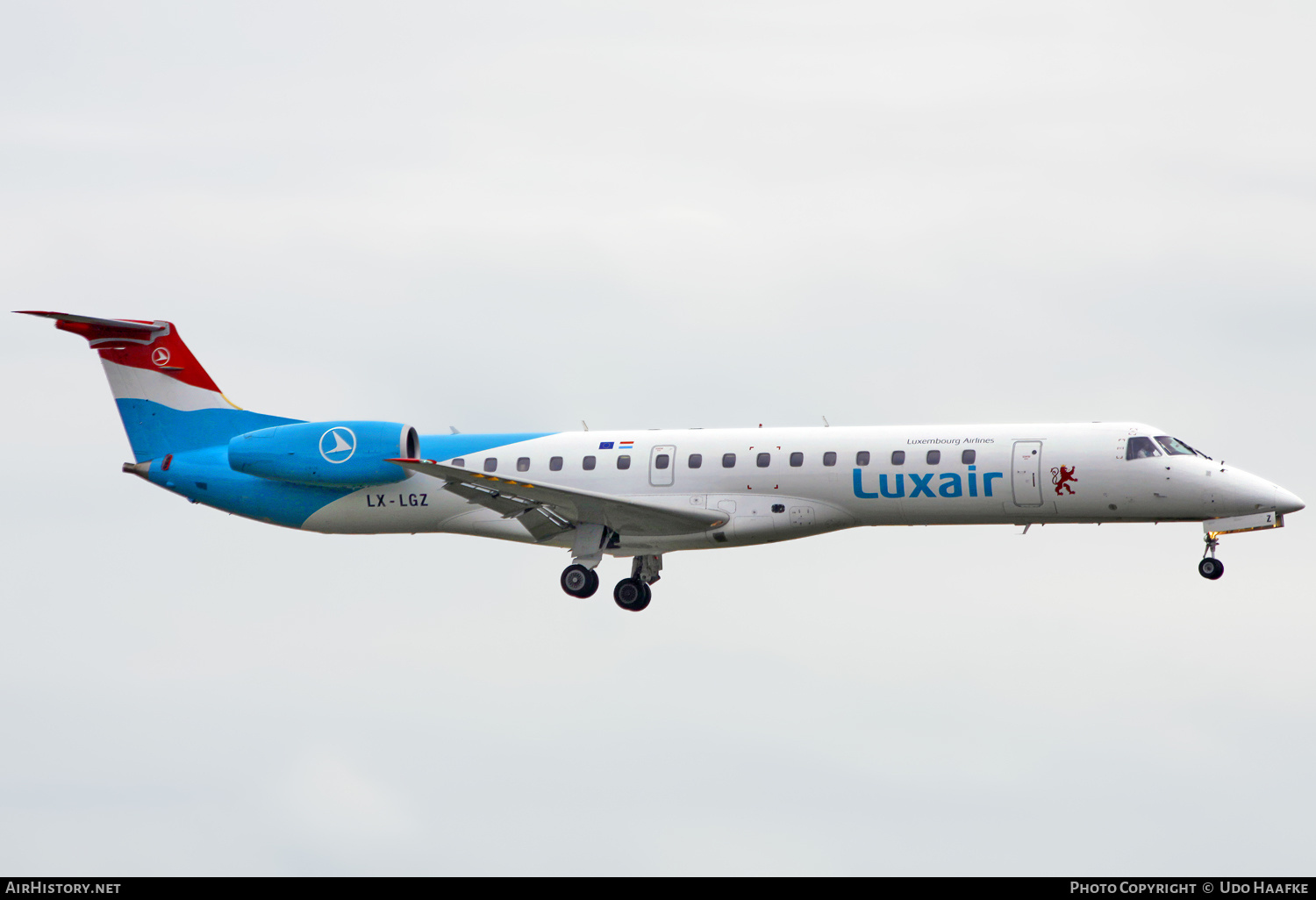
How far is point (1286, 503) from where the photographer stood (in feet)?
112

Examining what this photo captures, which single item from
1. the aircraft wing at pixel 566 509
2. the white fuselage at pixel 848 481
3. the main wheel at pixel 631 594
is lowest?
the main wheel at pixel 631 594

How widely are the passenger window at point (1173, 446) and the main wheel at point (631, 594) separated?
12.5 meters

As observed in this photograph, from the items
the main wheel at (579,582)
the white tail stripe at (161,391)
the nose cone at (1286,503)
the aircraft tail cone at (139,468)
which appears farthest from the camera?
the white tail stripe at (161,391)

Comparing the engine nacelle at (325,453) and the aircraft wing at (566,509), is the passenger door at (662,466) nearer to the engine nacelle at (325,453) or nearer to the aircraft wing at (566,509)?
the aircraft wing at (566,509)

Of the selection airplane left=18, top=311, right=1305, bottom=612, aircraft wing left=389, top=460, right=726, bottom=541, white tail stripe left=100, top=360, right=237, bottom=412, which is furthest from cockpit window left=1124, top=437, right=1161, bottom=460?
white tail stripe left=100, top=360, right=237, bottom=412

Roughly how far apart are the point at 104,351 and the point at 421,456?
9.01 metres

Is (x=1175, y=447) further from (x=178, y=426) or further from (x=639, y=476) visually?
(x=178, y=426)

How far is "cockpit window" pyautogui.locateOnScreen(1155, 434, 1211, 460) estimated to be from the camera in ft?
114

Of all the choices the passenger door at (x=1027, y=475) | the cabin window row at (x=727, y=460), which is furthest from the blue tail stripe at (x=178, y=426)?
the passenger door at (x=1027, y=475)

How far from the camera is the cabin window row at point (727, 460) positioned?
35.3 metres

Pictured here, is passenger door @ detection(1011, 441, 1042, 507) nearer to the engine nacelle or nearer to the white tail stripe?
the engine nacelle

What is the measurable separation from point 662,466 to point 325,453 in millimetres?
8085

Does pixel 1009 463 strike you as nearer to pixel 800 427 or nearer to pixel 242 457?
pixel 800 427

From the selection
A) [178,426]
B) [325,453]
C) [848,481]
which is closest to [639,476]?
[848,481]
